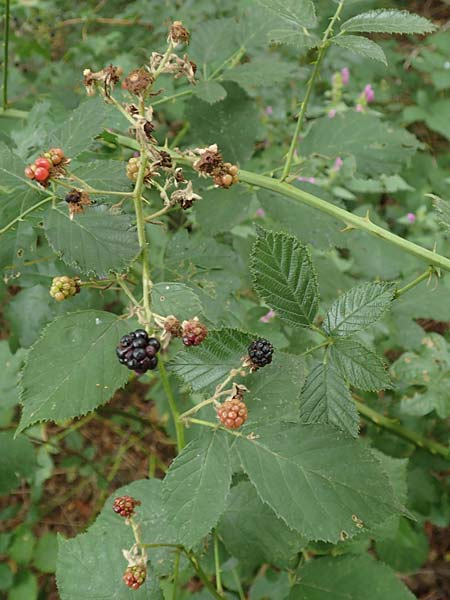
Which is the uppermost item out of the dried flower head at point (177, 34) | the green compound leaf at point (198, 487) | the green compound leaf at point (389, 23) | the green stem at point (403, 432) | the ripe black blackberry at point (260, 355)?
the green compound leaf at point (389, 23)

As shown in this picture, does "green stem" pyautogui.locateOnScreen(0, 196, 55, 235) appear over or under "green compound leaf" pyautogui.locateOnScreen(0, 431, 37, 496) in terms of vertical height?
over

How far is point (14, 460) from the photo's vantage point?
6.56ft

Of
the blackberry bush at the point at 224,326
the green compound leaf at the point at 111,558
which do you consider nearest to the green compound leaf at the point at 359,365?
the blackberry bush at the point at 224,326

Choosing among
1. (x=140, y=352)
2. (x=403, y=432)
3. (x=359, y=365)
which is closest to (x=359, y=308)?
(x=359, y=365)

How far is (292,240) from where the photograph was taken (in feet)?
3.91

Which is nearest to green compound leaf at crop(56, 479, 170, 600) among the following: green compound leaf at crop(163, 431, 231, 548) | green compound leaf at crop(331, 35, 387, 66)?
green compound leaf at crop(163, 431, 231, 548)

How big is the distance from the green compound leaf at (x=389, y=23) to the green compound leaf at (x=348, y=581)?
1342 mm

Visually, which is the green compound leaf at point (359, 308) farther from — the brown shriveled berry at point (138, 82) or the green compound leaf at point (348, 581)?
the green compound leaf at point (348, 581)

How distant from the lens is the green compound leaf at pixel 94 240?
3.89ft

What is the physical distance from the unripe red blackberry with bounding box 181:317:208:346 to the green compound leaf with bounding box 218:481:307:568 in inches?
24.0

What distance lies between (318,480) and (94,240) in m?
0.66

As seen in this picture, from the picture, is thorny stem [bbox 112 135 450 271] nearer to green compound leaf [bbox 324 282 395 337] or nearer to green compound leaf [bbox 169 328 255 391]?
green compound leaf [bbox 324 282 395 337]

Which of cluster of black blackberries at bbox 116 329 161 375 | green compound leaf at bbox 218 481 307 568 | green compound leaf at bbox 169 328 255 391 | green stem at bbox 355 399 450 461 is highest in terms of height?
cluster of black blackberries at bbox 116 329 161 375

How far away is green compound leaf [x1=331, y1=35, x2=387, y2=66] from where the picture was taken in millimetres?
1282
